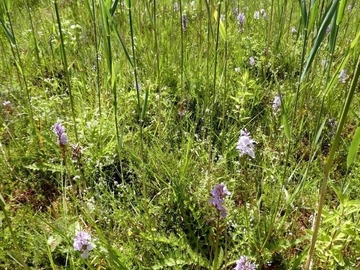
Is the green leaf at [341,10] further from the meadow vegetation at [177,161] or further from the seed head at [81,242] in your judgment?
the seed head at [81,242]

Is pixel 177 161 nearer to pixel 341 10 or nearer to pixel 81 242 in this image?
pixel 81 242

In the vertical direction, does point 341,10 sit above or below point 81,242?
above

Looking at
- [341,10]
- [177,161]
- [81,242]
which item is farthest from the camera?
[177,161]

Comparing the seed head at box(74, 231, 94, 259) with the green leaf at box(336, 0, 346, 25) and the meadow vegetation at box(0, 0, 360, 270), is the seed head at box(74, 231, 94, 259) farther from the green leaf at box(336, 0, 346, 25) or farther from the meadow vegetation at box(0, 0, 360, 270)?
the green leaf at box(336, 0, 346, 25)

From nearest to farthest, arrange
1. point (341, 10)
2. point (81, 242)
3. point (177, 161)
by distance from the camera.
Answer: point (341, 10)
point (81, 242)
point (177, 161)

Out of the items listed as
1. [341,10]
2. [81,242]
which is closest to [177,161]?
[81,242]

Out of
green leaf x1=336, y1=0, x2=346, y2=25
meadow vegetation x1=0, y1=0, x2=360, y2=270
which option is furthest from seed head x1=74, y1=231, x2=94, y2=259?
green leaf x1=336, y1=0, x2=346, y2=25

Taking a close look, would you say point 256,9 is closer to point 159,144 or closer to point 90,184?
point 159,144

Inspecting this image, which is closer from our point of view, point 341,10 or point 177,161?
point 341,10

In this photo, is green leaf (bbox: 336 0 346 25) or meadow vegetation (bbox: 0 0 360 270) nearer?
green leaf (bbox: 336 0 346 25)

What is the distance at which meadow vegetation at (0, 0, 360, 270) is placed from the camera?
107 centimetres

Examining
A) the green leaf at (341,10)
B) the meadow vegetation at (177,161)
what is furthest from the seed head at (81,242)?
the green leaf at (341,10)

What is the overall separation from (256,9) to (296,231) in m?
2.29

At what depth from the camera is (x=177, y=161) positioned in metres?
1.47
